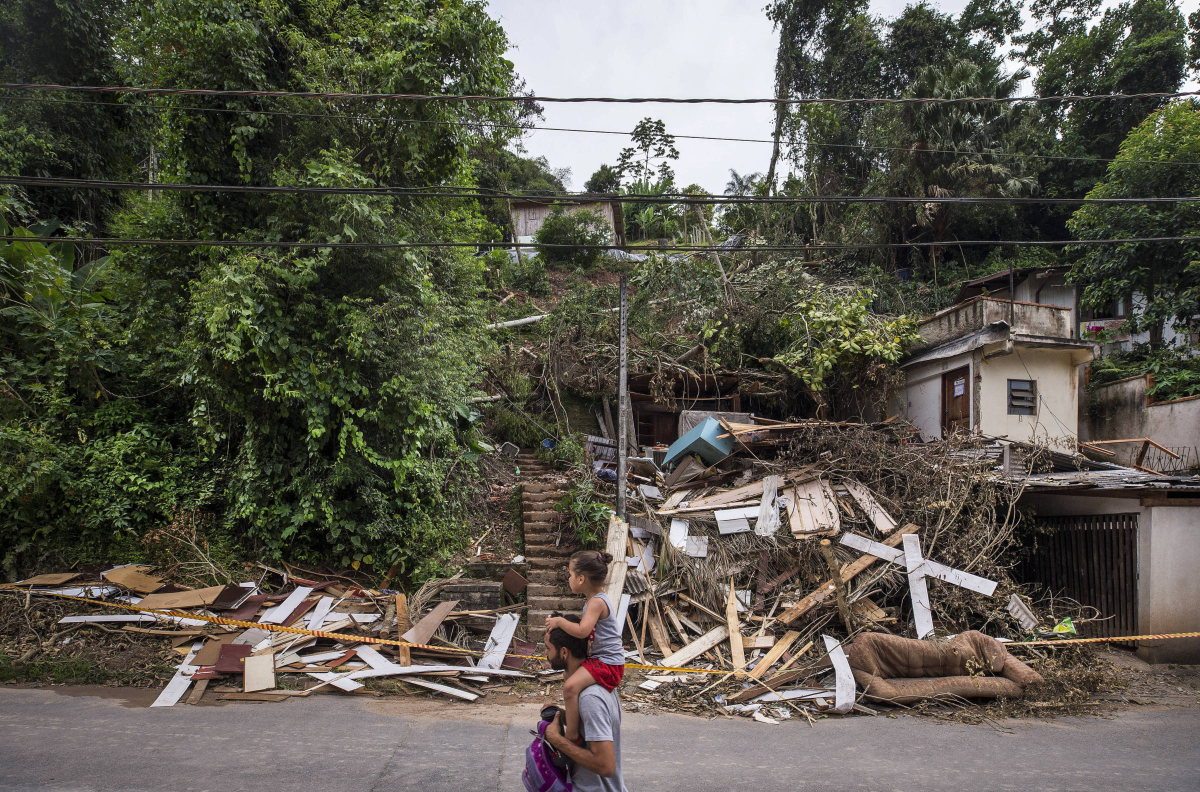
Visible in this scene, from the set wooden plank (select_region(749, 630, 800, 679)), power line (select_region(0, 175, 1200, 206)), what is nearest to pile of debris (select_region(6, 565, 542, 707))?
wooden plank (select_region(749, 630, 800, 679))

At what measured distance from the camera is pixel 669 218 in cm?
2694

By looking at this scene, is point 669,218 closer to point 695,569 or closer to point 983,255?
point 983,255

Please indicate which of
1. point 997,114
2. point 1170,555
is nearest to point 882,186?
point 997,114

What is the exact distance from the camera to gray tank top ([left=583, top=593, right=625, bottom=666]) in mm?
2984

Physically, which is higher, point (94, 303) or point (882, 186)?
point (882, 186)

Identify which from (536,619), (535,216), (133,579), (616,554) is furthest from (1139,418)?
(535,216)

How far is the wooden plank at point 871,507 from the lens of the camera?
8.98 metres

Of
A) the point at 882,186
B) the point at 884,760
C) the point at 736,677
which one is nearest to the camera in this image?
the point at 884,760

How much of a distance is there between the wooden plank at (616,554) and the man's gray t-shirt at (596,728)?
5.58 m

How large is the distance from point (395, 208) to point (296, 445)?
3.86 m

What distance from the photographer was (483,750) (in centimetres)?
510

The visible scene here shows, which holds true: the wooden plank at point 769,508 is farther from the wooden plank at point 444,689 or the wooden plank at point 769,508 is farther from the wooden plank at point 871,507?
the wooden plank at point 444,689

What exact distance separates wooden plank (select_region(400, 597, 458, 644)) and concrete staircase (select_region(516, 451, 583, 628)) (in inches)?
48.6

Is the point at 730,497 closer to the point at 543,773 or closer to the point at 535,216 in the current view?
the point at 543,773
